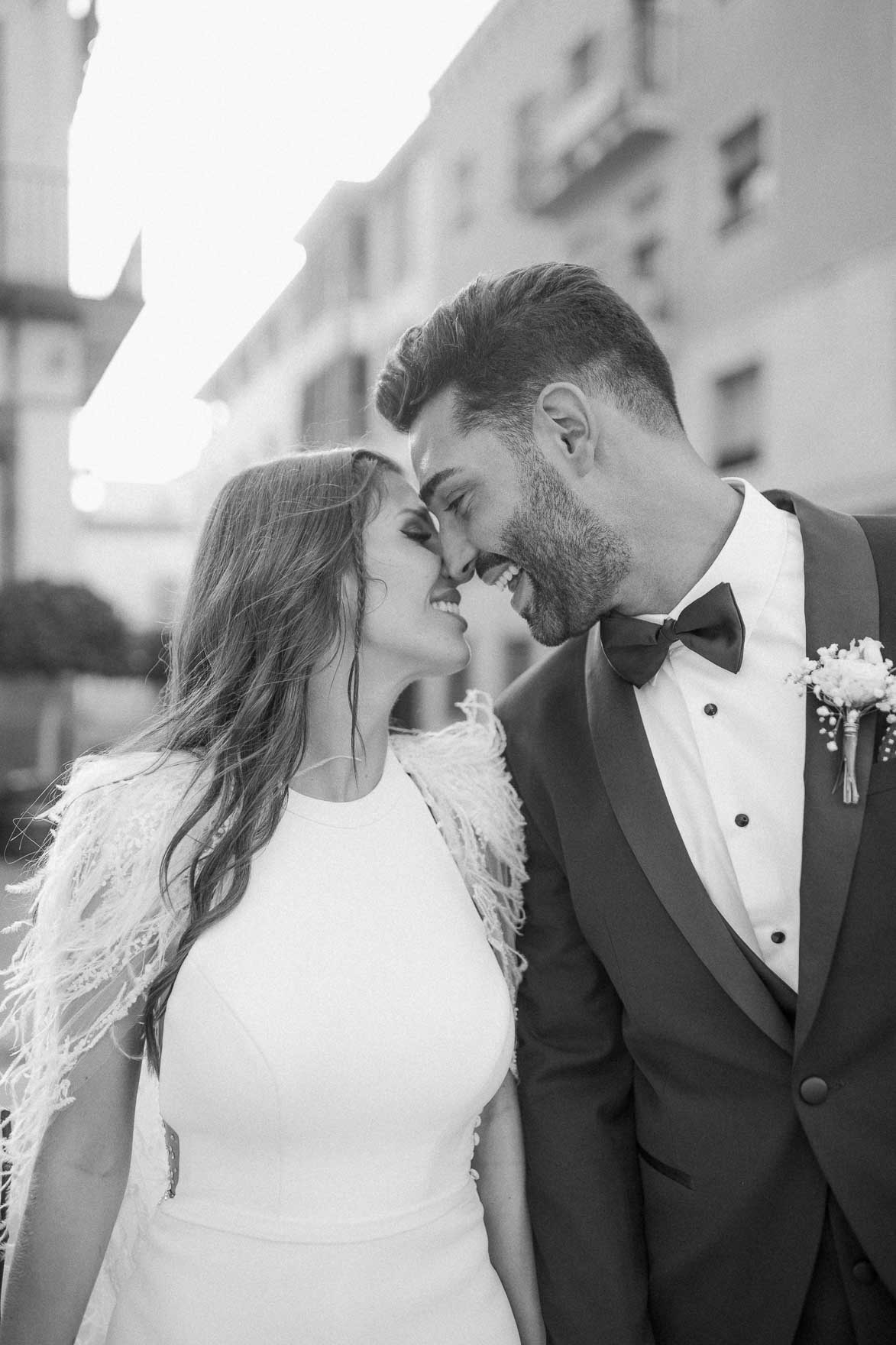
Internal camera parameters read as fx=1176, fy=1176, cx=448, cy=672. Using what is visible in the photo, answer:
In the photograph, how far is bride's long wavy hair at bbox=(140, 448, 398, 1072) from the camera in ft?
6.81

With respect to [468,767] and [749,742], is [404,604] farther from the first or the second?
[749,742]

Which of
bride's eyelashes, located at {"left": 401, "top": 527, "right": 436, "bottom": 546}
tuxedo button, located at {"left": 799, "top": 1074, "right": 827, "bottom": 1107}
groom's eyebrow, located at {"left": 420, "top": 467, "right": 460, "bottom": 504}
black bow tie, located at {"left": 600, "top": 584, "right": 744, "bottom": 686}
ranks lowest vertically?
tuxedo button, located at {"left": 799, "top": 1074, "right": 827, "bottom": 1107}

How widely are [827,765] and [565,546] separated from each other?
60 cm

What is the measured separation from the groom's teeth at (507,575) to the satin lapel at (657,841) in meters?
0.24

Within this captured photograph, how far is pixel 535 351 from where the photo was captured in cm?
218

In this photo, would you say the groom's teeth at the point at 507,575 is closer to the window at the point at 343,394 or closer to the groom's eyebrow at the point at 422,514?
the groom's eyebrow at the point at 422,514

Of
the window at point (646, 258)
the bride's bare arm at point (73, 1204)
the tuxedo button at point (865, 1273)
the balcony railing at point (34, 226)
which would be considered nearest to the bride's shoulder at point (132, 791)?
the bride's bare arm at point (73, 1204)

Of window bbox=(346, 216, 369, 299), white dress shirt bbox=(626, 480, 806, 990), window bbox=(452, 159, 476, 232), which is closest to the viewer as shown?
white dress shirt bbox=(626, 480, 806, 990)

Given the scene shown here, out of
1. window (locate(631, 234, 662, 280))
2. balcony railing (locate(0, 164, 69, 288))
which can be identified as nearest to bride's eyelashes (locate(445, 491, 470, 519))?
balcony railing (locate(0, 164, 69, 288))

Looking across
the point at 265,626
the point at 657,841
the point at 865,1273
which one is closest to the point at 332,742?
the point at 265,626

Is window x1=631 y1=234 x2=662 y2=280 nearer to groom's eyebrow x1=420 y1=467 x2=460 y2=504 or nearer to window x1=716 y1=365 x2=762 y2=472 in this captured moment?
window x1=716 y1=365 x2=762 y2=472

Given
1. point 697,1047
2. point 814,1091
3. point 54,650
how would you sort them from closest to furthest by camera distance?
point 814,1091
point 697,1047
point 54,650

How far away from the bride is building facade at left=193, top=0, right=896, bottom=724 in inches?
168

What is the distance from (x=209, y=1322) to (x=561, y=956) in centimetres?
83
